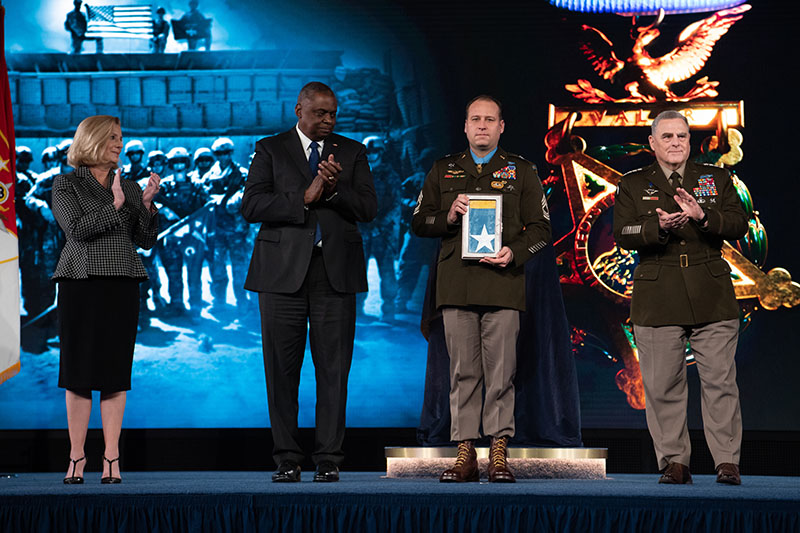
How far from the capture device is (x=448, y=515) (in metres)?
3.04

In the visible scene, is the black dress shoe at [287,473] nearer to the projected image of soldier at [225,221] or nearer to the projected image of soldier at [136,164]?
the projected image of soldier at [225,221]

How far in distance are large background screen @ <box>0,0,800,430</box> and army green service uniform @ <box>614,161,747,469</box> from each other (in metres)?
1.57

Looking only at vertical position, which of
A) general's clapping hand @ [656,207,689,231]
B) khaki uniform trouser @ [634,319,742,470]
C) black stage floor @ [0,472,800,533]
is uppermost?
general's clapping hand @ [656,207,689,231]

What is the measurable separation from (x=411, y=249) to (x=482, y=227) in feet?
6.17

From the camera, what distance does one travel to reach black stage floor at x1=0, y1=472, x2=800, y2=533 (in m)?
2.99

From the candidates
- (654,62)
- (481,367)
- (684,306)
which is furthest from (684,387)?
(654,62)

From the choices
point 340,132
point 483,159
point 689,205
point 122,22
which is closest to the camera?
point 689,205

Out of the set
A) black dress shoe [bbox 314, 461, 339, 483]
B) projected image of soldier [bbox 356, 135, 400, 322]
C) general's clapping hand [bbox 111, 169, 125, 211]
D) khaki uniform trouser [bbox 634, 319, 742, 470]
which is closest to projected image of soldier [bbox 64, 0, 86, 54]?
projected image of soldier [bbox 356, 135, 400, 322]

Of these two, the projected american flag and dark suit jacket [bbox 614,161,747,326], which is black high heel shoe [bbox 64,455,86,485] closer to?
dark suit jacket [bbox 614,161,747,326]

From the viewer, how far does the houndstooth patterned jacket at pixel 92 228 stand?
3.75 meters

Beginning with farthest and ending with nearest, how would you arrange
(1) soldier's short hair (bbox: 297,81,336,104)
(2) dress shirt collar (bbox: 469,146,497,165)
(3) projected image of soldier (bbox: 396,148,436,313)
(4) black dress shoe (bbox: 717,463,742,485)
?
(3) projected image of soldier (bbox: 396,148,436,313) < (2) dress shirt collar (bbox: 469,146,497,165) < (1) soldier's short hair (bbox: 297,81,336,104) < (4) black dress shoe (bbox: 717,463,742,485)

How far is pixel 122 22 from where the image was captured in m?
5.70

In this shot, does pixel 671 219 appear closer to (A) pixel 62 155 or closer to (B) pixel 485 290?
(B) pixel 485 290

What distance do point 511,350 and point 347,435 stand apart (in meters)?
1.94
